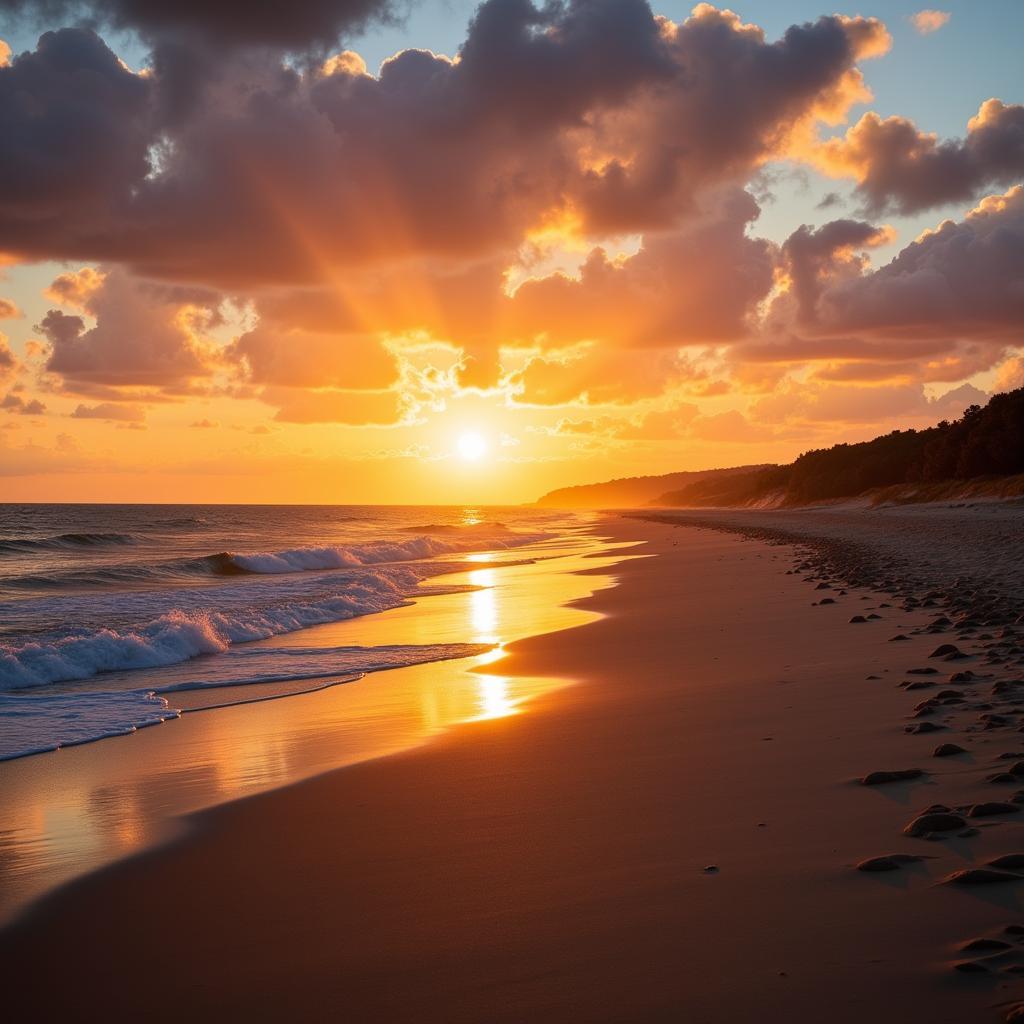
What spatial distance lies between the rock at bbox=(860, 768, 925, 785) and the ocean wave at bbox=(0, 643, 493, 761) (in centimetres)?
643

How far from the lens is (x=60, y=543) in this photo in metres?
53.3

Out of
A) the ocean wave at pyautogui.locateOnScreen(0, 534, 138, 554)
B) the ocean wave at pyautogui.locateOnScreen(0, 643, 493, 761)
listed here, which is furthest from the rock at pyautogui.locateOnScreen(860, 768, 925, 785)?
the ocean wave at pyautogui.locateOnScreen(0, 534, 138, 554)

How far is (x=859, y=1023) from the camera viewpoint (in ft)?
8.93

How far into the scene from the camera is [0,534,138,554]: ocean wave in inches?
1932

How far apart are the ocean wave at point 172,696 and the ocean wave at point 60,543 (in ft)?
133

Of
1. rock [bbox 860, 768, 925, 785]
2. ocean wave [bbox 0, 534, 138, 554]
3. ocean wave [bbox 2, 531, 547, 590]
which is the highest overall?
ocean wave [bbox 0, 534, 138, 554]

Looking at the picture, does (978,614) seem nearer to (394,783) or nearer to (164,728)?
(394,783)

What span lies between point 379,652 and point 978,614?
7.49 meters

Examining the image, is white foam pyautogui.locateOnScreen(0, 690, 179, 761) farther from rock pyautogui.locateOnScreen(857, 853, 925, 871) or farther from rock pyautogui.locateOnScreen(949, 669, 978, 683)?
rock pyautogui.locateOnScreen(949, 669, 978, 683)

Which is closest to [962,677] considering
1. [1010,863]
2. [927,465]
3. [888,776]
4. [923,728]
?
[923,728]

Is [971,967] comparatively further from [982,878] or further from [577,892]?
[577,892]

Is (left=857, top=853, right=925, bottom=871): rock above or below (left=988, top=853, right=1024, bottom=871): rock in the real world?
below

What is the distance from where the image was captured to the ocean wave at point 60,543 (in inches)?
1932

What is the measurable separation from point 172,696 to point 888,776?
313 inches
